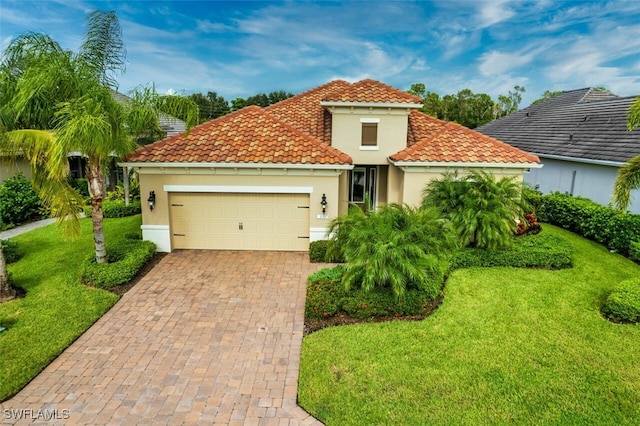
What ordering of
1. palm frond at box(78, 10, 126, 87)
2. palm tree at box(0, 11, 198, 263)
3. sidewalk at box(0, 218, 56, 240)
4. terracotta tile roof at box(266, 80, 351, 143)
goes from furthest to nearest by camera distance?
terracotta tile roof at box(266, 80, 351, 143) < sidewalk at box(0, 218, 56, 240) < palm frond at box(78, 10, 126, 87) < palm tree at box(0, 11, 198, 263)

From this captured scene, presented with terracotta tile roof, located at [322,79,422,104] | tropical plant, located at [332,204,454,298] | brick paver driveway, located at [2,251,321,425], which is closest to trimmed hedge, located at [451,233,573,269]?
tropical plant, located at [332,204,454,298]

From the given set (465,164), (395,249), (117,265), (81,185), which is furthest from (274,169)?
(81,185)

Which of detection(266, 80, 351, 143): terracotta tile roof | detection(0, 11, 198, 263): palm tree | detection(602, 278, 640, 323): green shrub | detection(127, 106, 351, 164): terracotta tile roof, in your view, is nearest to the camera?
detection(602, 278, 640, 323): green shrub

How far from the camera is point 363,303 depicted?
824 centimetres

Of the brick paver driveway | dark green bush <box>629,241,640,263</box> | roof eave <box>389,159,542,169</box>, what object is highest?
roof eave <box>389,159,542,169</box>

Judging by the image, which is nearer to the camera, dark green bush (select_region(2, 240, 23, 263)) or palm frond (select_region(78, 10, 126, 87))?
palm frond (select_region(78, 10, 126, 87))

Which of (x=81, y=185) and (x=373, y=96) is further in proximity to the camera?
(x=81, y=185)

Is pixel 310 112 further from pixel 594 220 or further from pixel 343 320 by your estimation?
pixel 594 220

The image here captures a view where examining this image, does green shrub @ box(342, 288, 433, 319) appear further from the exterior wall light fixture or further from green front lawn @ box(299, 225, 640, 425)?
the exterior wall light fixture

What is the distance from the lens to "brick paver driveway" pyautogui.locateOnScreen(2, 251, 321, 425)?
5570 mm

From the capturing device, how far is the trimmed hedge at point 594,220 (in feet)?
38.5

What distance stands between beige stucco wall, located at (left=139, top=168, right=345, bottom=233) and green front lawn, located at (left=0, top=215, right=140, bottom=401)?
2.68 meters

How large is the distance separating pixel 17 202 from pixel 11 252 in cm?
557

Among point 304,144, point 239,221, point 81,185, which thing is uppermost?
point 304,144
